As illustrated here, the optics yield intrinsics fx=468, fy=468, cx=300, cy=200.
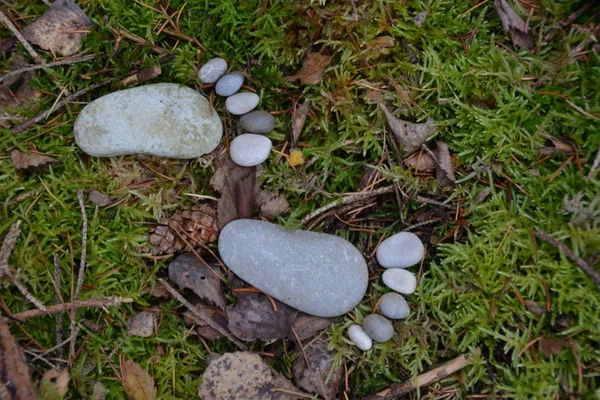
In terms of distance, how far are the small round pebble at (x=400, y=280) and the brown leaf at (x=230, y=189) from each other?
951mm

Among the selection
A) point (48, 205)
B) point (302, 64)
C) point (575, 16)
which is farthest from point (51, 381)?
point (575, 16)

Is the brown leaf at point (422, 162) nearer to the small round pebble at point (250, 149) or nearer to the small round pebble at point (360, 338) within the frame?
the small round pebble at point (250, 149)

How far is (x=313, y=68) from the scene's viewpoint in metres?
2.88

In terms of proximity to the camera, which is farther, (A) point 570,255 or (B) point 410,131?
(B) point 410,131

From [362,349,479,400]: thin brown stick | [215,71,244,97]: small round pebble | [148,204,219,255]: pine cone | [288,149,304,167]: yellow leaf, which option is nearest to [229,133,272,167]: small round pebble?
[288,149,304,167]: yellow leaf

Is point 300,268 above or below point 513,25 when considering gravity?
below

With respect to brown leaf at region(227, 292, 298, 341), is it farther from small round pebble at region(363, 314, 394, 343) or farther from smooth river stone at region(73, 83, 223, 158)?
smooth river stone at region(73, 83, 223, 158)

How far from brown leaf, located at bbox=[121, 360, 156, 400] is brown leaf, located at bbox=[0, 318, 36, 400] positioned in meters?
0.48

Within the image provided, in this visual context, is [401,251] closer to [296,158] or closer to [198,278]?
[296,158]

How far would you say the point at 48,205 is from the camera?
287 cm

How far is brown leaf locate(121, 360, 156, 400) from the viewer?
2744 mm

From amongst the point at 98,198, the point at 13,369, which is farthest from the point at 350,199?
the point at 13,369

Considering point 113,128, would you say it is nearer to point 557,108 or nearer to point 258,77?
point 258,77

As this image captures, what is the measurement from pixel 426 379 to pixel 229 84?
82.8 inches
